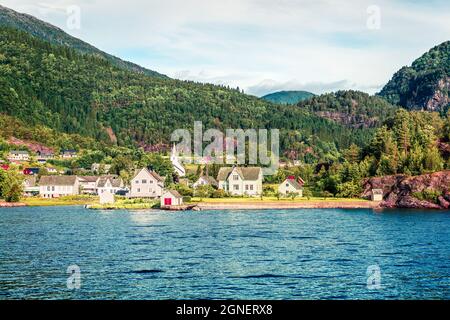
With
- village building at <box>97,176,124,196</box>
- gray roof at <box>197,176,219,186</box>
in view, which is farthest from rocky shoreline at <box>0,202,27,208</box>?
gray roof at <box>197,176,219,186</box>

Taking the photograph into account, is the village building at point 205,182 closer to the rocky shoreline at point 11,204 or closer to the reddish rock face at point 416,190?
the rocky shoreline at point 11,204

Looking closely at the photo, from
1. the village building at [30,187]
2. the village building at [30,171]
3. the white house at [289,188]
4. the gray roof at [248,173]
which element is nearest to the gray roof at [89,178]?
the village building at [30,187]

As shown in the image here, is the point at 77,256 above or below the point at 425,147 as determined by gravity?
below

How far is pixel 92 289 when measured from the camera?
34.5 meters

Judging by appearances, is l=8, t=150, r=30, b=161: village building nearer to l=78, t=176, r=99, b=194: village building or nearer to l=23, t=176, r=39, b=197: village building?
l=23, t=176, r=39, b=197: village building

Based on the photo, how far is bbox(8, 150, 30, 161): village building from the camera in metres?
185

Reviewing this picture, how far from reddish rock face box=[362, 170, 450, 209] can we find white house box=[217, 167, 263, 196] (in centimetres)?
2569

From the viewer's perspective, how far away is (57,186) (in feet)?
471

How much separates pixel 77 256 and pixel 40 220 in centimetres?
3421

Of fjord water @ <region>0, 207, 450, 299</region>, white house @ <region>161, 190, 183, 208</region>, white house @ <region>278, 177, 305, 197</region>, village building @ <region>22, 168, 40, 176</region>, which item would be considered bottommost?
fjord water @ <region>0, 207, 450, 299</region>

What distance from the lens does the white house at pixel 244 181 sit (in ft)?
411
